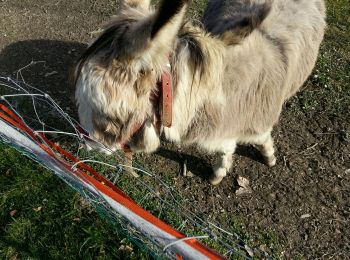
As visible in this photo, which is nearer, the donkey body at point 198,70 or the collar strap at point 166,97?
the donkey body at point 198,70

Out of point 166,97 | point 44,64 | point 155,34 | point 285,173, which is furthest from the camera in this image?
point 44,64

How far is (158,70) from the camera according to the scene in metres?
1.84

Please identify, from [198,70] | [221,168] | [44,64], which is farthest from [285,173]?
[44,64]

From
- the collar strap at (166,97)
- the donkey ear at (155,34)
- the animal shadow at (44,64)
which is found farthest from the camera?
the animal shadow at (44,64)

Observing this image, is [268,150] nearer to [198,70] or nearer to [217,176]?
[217,176]

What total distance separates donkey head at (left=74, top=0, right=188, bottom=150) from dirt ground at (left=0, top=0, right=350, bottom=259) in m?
1.42

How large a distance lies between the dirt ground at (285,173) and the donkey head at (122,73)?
1422 millimetres

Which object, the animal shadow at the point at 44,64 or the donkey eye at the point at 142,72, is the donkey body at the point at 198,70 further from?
the animal shadow at the point at 44,64

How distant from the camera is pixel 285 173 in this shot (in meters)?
3.35

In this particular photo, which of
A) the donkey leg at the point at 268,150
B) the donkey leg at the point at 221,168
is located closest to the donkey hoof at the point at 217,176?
the donkey leg at the point at 221,168

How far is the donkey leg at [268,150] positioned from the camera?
10.1 ft

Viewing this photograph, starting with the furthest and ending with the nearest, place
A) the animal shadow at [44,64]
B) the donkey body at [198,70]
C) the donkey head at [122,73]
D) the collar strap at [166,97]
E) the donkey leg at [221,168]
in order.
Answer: the animal shadow at [44,64], the donkey leg at [221,168], the collar strap at [166,97], the donkey body at [198,70], the donkey head at [122,73]

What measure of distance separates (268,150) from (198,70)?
1.48m

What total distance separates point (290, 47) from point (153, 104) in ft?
3.85
